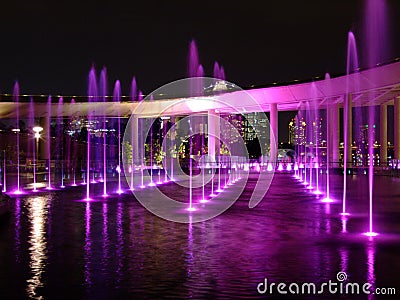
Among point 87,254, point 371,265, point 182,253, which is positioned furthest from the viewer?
point 182,253

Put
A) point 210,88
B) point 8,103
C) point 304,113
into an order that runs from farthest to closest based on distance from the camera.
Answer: point 304,113, point 210,88, point 8,103

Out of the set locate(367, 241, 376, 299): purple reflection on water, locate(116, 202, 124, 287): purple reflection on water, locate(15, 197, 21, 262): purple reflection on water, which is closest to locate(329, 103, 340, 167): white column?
locate(15, 197, 21, 262): purple reflection on water

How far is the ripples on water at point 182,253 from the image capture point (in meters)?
7.34

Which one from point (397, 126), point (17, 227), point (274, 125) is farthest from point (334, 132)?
point (17, 227)

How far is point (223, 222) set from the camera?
14.1 meters

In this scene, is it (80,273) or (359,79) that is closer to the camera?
(80,273)

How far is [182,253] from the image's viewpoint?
380 inches

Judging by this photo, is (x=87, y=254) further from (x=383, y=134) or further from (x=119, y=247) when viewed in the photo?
(x=383, y=134)

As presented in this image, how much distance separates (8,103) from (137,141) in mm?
16151

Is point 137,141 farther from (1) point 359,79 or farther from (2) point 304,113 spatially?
(1) point 359,79

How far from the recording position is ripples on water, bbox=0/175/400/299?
24.1ft

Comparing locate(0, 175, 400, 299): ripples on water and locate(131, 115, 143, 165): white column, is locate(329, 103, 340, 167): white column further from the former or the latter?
locate(0, 175, 400, 299): ripples on water

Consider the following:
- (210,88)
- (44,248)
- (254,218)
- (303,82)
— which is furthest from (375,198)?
(210,88)

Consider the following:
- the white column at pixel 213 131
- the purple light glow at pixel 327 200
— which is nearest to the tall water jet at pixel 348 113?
the purple light glow at pixel 327 200
